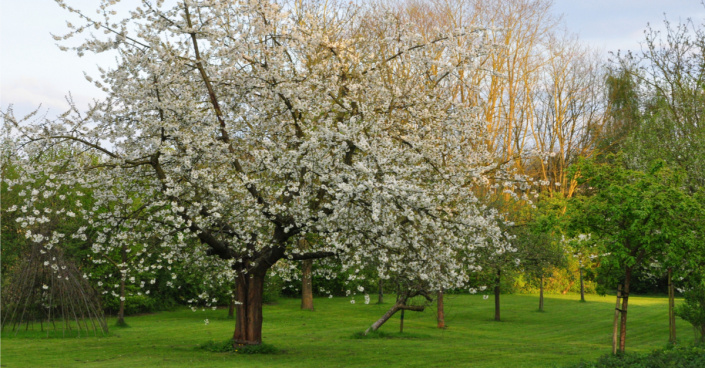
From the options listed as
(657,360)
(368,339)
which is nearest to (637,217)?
(657,360)

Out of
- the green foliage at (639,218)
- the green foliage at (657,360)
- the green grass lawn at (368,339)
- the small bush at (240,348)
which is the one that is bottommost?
the green grass lawn at (368,339)

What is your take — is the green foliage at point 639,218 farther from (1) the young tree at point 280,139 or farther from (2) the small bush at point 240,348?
(2) the small bush at point 240,348

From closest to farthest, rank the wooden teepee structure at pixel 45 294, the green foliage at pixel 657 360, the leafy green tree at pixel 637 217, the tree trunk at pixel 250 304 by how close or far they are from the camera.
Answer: the green foliage at pixel 657 360 < the leafy green tree at pixel 637 217 < the tree trunk at pixel 250 304 < the wooden teepee structure at pixel 45 294

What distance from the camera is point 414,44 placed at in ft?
46.9

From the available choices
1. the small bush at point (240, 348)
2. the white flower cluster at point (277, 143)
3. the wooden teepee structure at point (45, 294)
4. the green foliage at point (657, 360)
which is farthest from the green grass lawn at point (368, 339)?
the white flower cluster at point (277, 143)

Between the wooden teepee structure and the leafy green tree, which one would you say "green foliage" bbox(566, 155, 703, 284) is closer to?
the leafy green tree

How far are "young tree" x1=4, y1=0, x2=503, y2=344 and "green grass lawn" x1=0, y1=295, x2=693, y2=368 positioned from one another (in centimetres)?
303

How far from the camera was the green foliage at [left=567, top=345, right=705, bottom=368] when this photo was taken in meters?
11.6

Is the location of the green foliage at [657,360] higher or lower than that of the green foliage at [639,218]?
lower

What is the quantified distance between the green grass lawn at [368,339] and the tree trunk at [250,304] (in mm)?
761

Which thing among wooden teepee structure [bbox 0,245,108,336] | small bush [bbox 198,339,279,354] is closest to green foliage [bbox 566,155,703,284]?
small bush [bbox 198,339,279,354]

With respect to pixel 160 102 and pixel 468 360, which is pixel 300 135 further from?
pixel 468 360

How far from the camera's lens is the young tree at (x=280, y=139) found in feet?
41.7

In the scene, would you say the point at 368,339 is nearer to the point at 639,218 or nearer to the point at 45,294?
the point at 45,294
